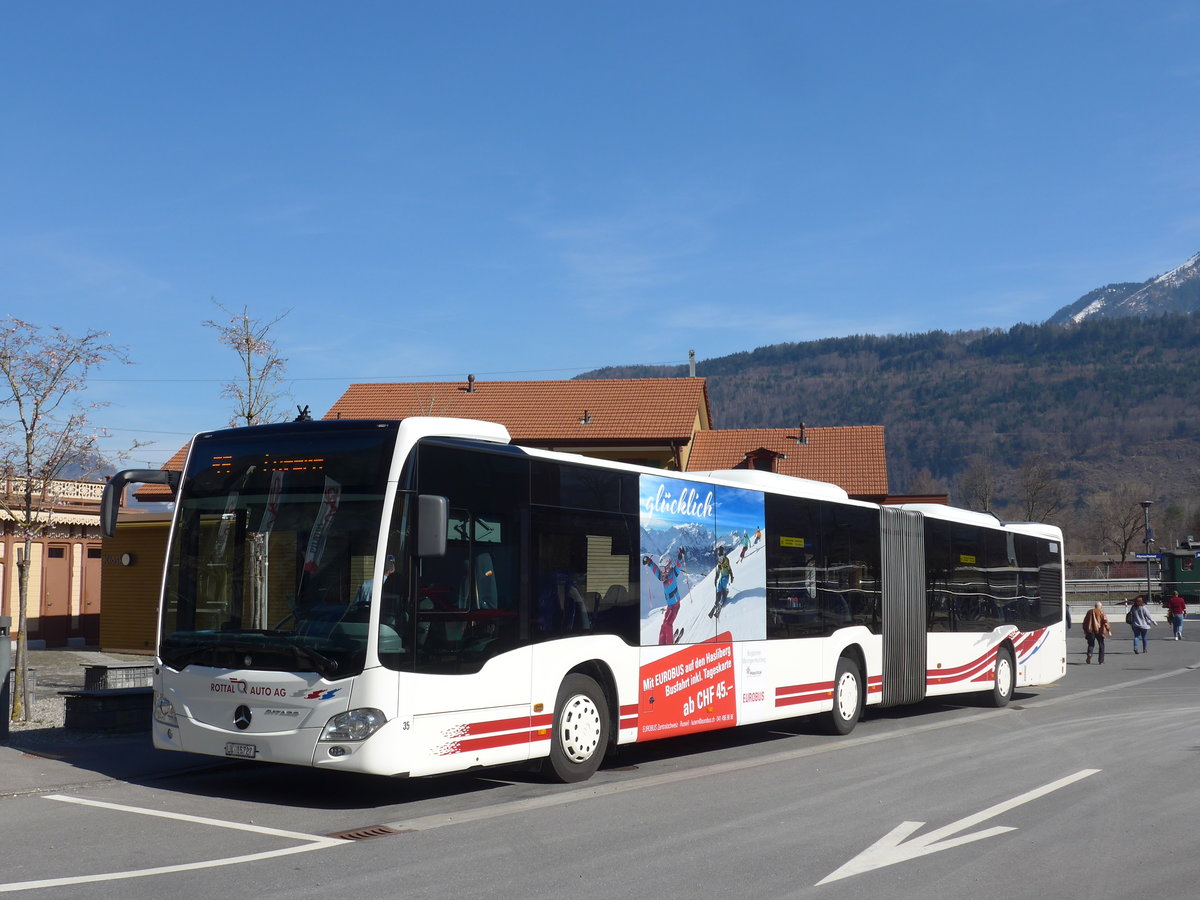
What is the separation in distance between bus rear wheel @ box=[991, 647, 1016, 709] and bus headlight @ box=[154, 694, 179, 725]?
43.9ft

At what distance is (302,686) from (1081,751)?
8654mm

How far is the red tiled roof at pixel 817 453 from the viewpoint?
148ft

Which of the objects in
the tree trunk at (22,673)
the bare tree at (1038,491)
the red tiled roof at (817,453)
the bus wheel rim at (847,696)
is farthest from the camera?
the bare tree at (1038,491)

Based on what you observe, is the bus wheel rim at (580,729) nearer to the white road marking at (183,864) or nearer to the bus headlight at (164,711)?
the white road marking at (183,864)

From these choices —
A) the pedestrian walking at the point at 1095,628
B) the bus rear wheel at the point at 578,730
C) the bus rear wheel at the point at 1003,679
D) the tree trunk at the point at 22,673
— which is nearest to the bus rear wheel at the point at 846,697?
the bus rear wheel at the point at 1003,679

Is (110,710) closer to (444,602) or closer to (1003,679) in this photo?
(444,602)

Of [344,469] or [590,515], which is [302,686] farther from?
[590,515]

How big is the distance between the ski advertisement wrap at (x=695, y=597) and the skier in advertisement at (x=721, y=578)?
11 mm

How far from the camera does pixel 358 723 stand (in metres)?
9.02

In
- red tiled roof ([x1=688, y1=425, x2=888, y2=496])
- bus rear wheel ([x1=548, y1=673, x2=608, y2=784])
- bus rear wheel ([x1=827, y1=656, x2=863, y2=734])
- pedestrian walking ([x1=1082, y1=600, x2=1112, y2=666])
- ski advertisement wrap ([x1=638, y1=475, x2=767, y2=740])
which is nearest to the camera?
bus rear wheel ([x1=548, y1=673, x2=608, y2=784])

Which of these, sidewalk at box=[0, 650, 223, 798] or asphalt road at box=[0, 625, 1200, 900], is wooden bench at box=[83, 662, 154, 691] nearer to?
sidewalk at box=[0, 650, 223, 798]

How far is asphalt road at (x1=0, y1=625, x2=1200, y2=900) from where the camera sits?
6949mm

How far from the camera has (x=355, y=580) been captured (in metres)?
9.16

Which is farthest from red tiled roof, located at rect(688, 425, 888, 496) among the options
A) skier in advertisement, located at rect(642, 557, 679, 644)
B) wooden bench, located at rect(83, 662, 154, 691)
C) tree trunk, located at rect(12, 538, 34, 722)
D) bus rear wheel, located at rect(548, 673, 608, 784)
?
bus rear wheel, located at rect(548, 673, 608, 784)
